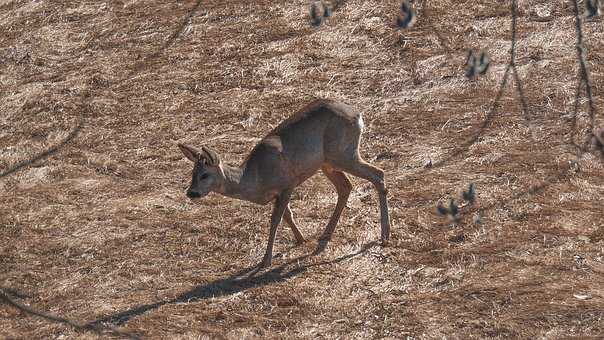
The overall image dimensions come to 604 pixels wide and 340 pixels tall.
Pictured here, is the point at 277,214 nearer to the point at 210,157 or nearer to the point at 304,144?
the point at 304,144

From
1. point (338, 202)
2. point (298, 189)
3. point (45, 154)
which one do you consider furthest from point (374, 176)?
point (45, 154)

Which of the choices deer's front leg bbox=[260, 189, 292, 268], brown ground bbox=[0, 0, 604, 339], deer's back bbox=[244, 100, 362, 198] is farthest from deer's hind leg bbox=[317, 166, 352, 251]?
deer's front leg bbox=[260, 189, 292, 268]

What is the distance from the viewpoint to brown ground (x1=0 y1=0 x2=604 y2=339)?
352 inches

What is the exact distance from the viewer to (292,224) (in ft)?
32.8

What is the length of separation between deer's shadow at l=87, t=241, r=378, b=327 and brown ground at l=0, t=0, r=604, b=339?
26 mm

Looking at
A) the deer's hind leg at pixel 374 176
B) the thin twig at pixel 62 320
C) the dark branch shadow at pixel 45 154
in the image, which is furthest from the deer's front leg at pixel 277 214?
the dark branch shadow at pixel 45 154

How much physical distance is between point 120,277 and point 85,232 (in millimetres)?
1219

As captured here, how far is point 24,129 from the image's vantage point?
13359 mm

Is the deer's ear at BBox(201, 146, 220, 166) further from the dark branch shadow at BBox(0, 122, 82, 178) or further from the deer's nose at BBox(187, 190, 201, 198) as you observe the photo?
the dark branch shadow at BBox(0, 122, 82, 178)

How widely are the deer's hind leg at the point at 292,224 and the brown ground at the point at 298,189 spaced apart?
0.52 ft

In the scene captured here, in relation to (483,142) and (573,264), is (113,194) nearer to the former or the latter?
(483,142)

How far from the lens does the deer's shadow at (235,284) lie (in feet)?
A: 29.7

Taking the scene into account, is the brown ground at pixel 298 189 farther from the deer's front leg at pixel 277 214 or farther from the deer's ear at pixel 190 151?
the deer's ear at pixel 190 151

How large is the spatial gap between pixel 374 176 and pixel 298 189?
1.50 metres
